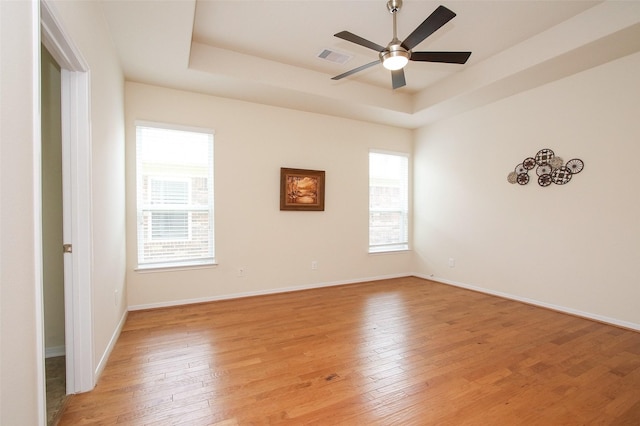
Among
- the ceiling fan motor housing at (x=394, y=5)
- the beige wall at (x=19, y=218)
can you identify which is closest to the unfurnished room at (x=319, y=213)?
the beige wall at (x=19, y=218)

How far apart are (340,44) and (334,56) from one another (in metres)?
0.26

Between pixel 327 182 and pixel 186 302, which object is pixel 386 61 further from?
pixel 186 302

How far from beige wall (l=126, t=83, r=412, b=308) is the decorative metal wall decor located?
2259 millimetres

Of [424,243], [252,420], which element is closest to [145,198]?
[252,420]

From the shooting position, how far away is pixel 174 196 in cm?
383

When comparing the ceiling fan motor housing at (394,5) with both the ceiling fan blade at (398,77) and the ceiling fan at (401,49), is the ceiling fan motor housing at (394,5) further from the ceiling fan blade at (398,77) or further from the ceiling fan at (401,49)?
the ceiling fan blade at (398,77)

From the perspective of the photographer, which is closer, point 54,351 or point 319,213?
point 54,351

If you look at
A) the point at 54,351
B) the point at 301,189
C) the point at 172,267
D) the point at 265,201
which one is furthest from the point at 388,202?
the point at 54,351

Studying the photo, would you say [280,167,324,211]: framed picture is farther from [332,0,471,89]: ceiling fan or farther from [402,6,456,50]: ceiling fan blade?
[402,6,456,50]: ceiling fan blade

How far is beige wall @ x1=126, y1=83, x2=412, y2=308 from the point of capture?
3727 mm

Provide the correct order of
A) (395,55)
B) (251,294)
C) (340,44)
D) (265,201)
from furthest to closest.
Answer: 1. (265,201)
2. (251,294)
3. (340,44)
4. (395,55)

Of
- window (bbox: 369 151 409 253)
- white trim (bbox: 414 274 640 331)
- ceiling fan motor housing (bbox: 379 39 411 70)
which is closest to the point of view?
ceiling fan motor housing (bbox: 379 39 411 70)

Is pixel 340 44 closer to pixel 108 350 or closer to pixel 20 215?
pixel 20 215

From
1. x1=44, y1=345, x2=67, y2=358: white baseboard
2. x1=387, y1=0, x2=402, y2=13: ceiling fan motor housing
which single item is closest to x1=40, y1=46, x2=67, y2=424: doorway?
x1=44, y1=345, x2=67, y2=358: white baseboard
